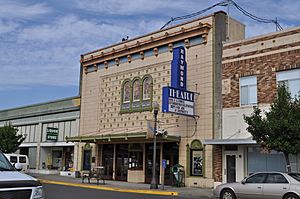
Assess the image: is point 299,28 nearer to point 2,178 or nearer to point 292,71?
point 292,71

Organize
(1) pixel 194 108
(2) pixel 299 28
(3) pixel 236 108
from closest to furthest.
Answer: (2) pixel 299 28, (3) pixel 236 108, (1) pixel 194 108

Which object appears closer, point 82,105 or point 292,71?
point 292,71

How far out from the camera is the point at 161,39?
2942 cm

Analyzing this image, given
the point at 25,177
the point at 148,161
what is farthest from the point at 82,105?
the point at 25,177

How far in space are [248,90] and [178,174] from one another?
681cm

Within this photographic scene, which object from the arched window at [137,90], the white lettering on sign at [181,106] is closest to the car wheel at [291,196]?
the white lettering on sign at [181,106]

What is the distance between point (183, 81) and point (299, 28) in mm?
7661

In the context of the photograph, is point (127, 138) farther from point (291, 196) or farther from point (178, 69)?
point (291, 196)

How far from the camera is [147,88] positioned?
1197 inches

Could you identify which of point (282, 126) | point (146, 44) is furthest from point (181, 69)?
point (282, 126)

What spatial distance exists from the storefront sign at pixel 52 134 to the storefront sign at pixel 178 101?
55.9 feet

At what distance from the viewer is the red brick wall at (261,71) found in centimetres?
2295

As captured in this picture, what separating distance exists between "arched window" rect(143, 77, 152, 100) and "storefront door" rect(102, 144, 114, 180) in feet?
17.3

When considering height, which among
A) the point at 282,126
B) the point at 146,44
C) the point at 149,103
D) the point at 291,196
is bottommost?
the point at 291,196
